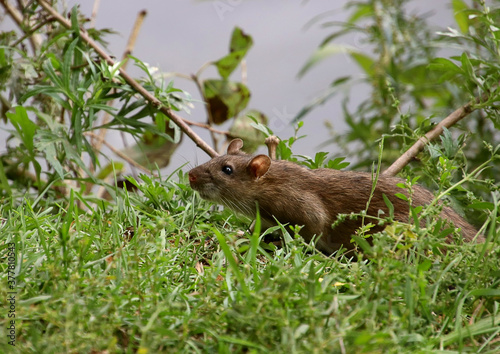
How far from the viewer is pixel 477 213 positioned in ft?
10.6

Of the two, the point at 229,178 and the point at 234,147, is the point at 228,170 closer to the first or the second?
the point at 229,178

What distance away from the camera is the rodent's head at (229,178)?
9.77 feet

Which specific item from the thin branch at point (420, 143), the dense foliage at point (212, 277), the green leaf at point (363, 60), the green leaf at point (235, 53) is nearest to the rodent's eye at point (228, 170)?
the dense foliage at point (212, 277)

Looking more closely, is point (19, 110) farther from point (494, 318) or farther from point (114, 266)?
point (494, 318)

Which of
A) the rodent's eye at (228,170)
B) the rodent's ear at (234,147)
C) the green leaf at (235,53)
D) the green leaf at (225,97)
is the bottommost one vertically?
the rodent's eye at (228,170)

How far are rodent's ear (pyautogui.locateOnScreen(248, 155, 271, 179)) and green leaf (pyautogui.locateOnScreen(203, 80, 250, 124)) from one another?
140cm

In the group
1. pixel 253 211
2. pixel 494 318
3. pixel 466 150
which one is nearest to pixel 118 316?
pixel 494 318

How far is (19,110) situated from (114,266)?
1.57m

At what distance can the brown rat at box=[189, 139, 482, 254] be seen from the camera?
110 inches

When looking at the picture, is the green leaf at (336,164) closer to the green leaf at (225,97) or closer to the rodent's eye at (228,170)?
the rodent's eye at (228,170)

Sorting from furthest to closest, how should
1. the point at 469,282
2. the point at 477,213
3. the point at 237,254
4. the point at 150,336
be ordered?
the point at 477,213 → the point at 237,254 → the point at 469,282 → the point at 150,336

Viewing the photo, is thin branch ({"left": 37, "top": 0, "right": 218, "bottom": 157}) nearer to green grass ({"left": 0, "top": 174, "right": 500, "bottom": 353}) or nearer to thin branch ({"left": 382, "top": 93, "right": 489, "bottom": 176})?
thin branch ({"left": 382, "top": 93, "right": 489, "bottom": 176})

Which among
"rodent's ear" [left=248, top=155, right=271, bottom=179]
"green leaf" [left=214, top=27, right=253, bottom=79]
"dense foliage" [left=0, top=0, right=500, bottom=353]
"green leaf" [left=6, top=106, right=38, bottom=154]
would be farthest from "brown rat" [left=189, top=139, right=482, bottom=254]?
"green leaf" [left=214, top=27, right=253, bottom=79]

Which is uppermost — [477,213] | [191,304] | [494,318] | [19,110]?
[19,110]
